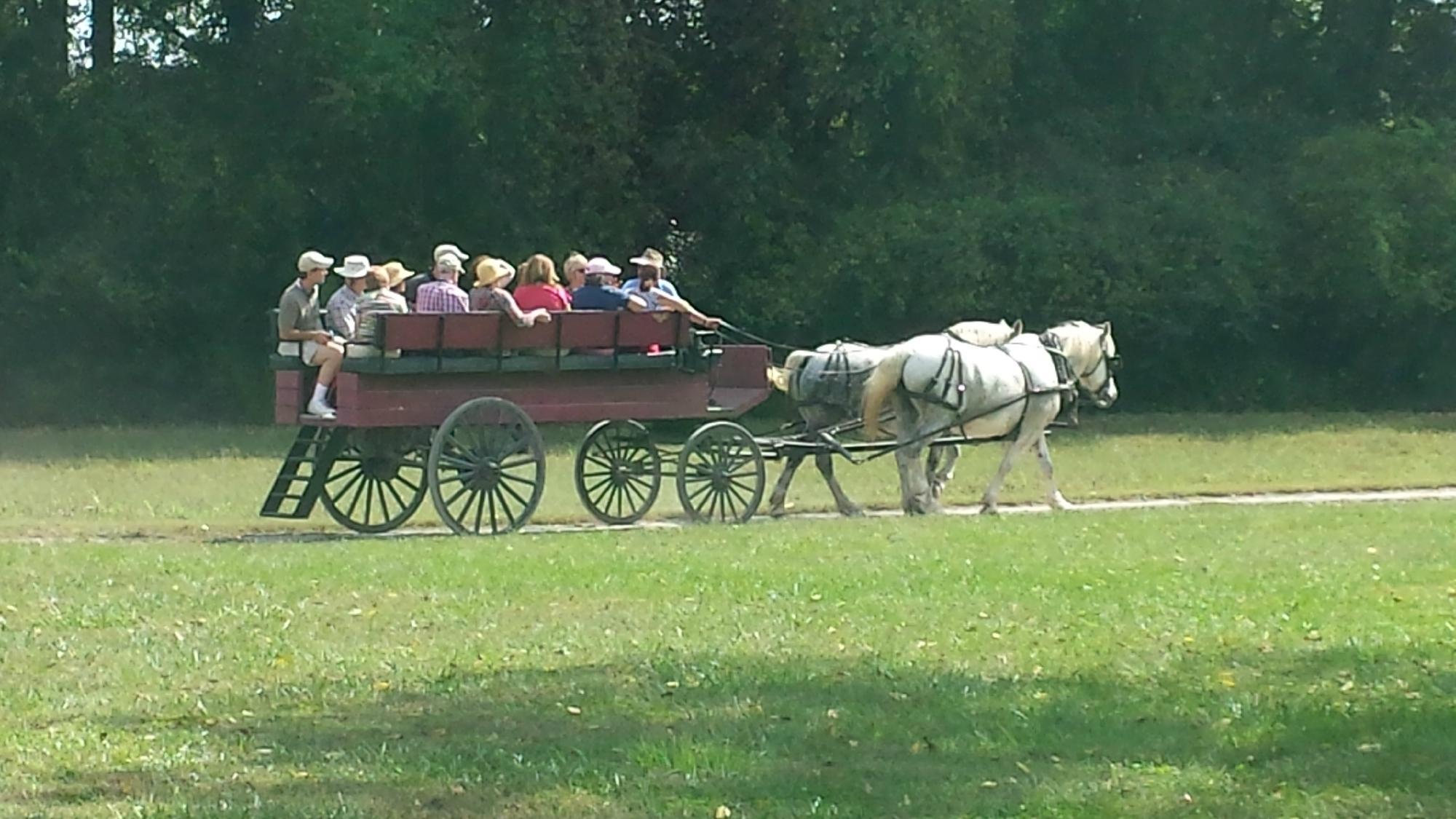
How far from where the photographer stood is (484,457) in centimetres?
1518

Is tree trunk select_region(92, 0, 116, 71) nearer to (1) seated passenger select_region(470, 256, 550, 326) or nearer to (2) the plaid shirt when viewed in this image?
(1) seated passenger select_region(470, 256, 550, 326)

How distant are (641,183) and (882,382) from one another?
13.7 metres

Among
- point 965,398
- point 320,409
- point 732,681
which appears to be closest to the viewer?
point 732,681

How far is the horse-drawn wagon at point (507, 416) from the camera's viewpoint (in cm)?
1489

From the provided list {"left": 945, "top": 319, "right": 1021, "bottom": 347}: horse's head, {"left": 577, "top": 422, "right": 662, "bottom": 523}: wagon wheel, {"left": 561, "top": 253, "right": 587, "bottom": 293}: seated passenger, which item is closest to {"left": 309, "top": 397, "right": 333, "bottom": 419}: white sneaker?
{"left": 577, "top": 422, "right": 662, "bottom": 523}: wagon wheel

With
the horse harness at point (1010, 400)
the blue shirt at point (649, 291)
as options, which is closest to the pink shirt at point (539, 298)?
the blue shirt at point (649, 291)

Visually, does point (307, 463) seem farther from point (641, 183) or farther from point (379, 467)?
point (641, 183)

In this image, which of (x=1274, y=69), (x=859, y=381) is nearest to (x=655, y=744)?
(x=859, y=381)

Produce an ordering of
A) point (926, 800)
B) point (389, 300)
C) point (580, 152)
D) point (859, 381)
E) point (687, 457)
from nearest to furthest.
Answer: point (926, 800)
point (389, 300)
point (687, 457)
point (859, 381)
point (580, 152)

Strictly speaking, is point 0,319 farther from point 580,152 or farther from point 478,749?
point 478,749

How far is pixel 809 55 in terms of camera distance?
29172 mm

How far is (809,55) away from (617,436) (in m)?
14.2

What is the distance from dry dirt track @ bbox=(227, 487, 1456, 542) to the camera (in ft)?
50.7

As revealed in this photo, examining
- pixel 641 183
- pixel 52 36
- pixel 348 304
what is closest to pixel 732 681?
pixel 348 304
